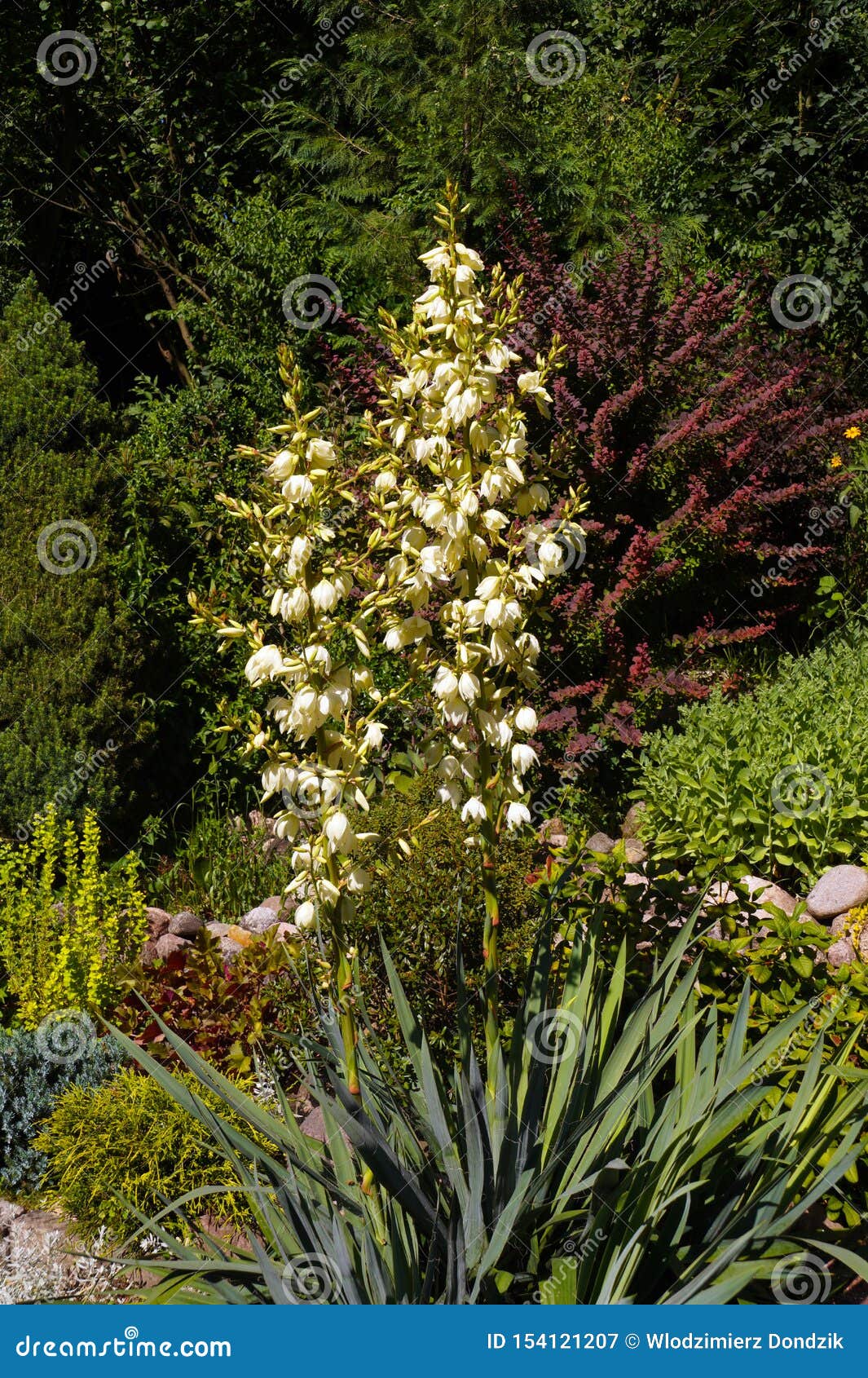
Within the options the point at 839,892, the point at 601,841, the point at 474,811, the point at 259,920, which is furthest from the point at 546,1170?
the point at 601,841

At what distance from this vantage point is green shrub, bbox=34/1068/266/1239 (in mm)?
3270

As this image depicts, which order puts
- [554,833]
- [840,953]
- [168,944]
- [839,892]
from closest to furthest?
1. [840,953]
2. [839,892]
3. [168,944]
4. [554,833]

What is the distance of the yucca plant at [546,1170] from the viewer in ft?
7.63

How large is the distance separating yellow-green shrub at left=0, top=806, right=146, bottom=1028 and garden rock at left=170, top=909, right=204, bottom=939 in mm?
329

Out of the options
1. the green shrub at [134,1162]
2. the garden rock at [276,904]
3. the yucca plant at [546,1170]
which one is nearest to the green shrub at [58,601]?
the garden rock at [276,904]

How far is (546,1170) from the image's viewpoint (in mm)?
2375

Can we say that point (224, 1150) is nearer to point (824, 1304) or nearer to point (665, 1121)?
point (665, 1121)

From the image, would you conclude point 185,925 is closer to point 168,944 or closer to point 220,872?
point 168,944

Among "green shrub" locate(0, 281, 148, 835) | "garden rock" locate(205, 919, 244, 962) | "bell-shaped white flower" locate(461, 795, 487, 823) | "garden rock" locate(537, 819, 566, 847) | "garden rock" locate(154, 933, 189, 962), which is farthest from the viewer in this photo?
"garden rock" locate(537, 819, 566, 847)

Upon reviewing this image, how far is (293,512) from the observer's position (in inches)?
91.0

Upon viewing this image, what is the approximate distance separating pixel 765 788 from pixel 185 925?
239 cm

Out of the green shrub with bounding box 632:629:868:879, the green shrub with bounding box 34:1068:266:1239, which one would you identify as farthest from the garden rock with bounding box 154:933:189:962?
the green shrub with bounding box 632:629:868:879

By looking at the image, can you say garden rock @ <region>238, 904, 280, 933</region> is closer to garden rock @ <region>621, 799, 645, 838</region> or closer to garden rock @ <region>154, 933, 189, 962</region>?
garden rock @ <region>154, 933, 189, 962</region>

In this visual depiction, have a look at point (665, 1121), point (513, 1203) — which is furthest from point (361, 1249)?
point (665, 1121)
